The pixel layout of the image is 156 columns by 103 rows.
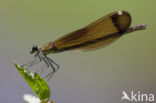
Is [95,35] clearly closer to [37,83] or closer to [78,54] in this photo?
[37,83]

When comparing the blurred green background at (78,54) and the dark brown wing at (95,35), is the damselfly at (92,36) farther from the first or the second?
the blurred green background at (78,54)

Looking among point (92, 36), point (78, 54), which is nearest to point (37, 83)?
point (92, 36)

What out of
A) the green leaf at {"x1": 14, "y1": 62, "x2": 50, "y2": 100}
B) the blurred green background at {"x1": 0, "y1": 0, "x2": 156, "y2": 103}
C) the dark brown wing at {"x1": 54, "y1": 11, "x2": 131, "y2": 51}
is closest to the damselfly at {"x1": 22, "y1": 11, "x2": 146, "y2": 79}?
the dark brown wing at {"x1": 54, "y1": 11, "x2": 131, "y2": 51}

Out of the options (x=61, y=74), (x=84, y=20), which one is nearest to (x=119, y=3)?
(x=84, y=20)

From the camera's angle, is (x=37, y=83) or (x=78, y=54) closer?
(x=37, y=83)

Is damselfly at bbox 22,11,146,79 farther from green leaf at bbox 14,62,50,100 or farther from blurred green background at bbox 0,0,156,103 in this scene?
blurred green background at bbox 0,0,156,103

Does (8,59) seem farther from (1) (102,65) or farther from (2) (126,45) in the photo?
(2) (126,45)

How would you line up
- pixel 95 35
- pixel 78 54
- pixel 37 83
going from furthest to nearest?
pixel 78 54
pixel 95 35
pixel 37 83
